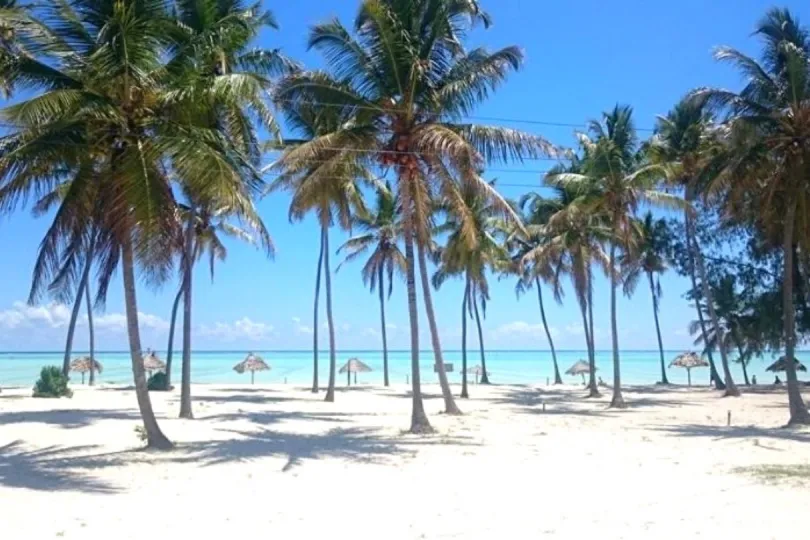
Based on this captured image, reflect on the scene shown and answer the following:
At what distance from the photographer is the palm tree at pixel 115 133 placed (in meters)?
12.0

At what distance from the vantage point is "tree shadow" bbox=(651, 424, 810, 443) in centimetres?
1570

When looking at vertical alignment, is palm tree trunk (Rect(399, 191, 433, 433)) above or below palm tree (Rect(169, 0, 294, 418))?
below

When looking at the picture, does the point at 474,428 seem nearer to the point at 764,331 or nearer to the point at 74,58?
the point at 74,58

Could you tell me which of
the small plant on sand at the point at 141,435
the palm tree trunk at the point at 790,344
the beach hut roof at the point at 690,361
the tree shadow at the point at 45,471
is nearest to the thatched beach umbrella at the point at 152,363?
the small plant on sand at the point at 141,435

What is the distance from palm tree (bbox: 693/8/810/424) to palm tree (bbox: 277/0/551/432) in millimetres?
5668

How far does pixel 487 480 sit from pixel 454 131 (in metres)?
8.05

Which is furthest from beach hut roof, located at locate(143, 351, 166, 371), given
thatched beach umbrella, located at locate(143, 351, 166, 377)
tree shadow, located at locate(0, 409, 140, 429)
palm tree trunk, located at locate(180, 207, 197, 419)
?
palm tree trunk, located at locate(180, 207, 197, 419)

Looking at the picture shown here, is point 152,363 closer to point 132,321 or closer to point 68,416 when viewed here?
point 68,416

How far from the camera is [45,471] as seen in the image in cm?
1109

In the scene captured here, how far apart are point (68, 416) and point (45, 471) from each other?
8611 mm

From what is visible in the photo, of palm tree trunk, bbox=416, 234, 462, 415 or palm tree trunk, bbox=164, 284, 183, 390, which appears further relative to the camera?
palm tree trunk, bbox=164, 284, 183, 390

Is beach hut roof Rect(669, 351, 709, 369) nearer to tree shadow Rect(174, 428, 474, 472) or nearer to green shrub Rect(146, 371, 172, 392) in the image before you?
green shrub Rect(146, 371, 172, 392)

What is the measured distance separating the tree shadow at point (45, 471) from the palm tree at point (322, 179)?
23.3 ft

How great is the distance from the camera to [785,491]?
9.24 metres
